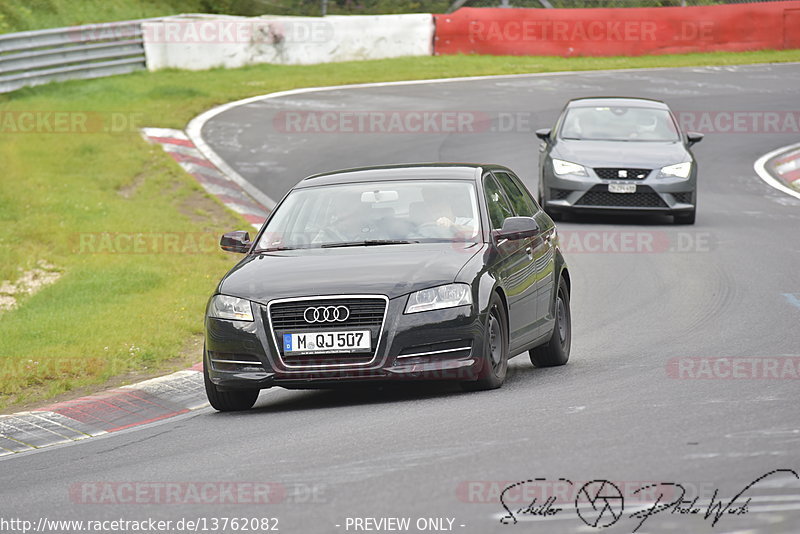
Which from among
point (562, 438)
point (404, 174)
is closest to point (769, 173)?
point (404, 174)

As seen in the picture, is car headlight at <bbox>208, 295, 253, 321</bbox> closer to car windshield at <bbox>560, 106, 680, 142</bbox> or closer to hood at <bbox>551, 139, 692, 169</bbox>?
hood at <bbox>551, 139, 692, 169</bbox>

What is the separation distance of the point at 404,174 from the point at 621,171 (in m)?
9.31

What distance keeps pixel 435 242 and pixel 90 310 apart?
17.3 ft

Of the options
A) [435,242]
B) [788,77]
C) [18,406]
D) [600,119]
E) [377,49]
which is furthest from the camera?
[377,49]

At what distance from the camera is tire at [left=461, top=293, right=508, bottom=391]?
29.3ft

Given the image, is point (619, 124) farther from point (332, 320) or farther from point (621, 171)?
point (332, 320)

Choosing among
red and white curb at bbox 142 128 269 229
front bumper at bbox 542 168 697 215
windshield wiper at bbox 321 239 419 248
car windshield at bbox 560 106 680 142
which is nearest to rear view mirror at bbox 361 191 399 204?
windshield wiper at bbox 321 239 419 248

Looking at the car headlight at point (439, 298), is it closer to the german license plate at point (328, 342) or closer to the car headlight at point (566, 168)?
the german license plate at point (328, 342)

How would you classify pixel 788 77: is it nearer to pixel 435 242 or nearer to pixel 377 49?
pixel 377 49

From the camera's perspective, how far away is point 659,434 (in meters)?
7.20

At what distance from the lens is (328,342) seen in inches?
343

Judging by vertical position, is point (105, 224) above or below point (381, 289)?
below

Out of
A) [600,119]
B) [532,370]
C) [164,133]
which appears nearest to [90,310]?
[532,370]

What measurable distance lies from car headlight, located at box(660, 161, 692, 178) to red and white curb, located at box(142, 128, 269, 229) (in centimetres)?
549
